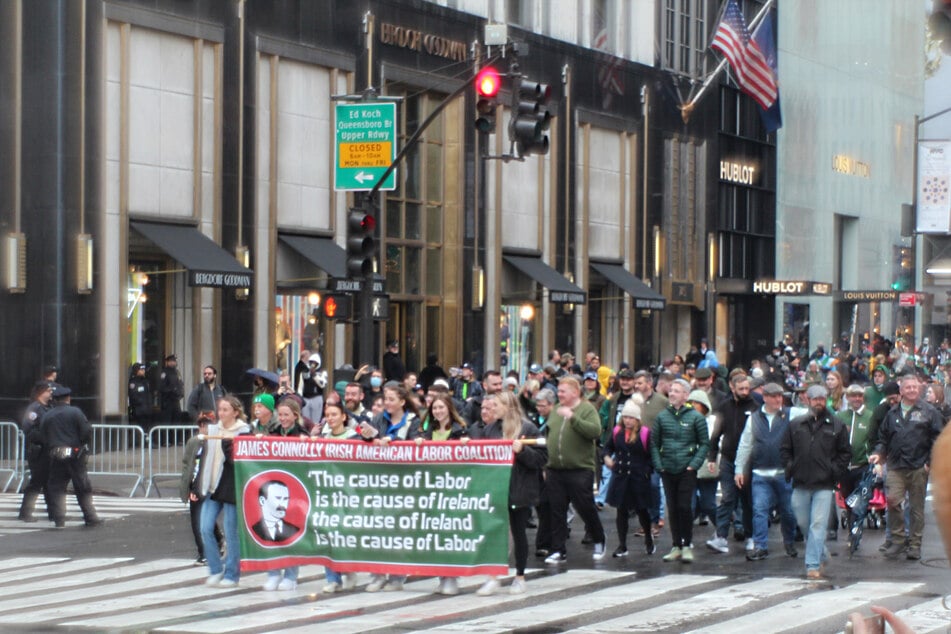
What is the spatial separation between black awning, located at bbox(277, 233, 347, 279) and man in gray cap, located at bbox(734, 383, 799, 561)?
1719 cm

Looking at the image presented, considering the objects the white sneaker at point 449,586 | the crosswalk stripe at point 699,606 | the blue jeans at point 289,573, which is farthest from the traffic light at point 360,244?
the crosswalk stripe at point 699,606

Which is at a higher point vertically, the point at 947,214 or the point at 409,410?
the point at 947,214

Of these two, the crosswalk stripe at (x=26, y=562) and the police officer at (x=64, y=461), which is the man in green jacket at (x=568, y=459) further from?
the police officer at (x=64, y=461)

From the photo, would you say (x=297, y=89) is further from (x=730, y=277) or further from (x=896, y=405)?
(x=730, y=277)

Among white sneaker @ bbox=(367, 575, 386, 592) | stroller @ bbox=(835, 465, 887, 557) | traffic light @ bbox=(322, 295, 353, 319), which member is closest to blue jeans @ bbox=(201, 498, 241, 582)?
white sneaker @ bbox=(367, 575, 386, 592)

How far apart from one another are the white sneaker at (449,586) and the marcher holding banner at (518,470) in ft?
0.65

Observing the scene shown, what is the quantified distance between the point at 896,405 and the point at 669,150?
112 ft

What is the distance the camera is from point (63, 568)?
612 inches

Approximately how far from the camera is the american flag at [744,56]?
44.8 metres

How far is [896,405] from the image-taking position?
1653cm

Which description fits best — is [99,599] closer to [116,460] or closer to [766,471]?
[766,471]

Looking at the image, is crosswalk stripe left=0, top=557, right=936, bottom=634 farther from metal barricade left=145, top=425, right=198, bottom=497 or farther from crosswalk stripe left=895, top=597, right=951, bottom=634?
metal barricade left=145, top=425, right=198, bottom=497

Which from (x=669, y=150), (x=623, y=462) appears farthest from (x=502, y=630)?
(x=669, y=150)

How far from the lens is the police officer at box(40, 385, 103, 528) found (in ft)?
63.0
